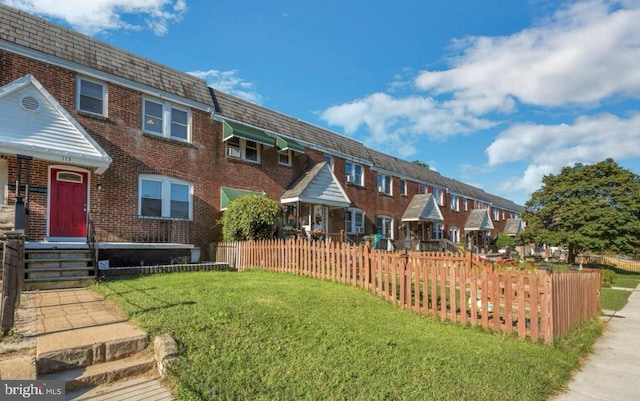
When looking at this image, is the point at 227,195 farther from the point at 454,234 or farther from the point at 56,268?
the point at 454,234

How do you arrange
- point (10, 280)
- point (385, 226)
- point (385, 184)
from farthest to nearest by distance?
point (385, 184)
point (385, 226)
point (10, 280)

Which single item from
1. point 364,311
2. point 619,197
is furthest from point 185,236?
point 619,197

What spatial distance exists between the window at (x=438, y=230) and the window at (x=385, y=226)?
6876 millimetres

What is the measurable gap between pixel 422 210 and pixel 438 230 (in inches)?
241

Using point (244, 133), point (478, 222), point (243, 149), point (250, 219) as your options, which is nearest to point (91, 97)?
point (244, 133)

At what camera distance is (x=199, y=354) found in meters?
4.54

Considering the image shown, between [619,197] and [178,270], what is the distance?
31.3 meters

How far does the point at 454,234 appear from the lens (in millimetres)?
37000

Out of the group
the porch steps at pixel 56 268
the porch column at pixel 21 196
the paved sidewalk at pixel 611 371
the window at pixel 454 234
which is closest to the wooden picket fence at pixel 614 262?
the window at pixel 454 234

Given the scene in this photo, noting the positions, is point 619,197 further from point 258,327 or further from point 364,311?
point 258,327

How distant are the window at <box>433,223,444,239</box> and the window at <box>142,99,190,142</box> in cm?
2414

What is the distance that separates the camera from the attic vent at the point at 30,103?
10.5 m

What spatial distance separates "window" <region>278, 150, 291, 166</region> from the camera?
63.2 feet

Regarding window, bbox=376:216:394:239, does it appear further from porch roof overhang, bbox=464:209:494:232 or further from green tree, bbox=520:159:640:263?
porch roof overhang, bbox=464:209:494:232
